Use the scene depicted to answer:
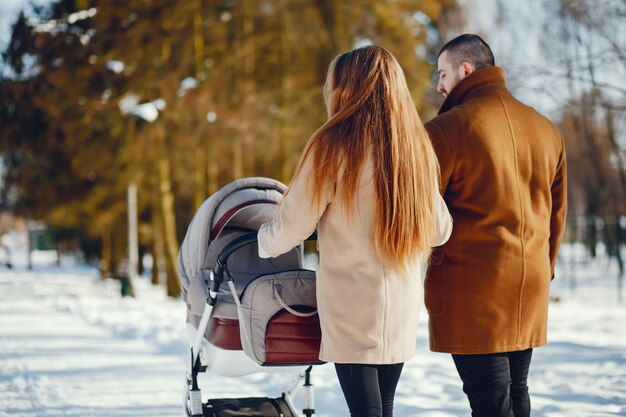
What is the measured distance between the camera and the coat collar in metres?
3.30

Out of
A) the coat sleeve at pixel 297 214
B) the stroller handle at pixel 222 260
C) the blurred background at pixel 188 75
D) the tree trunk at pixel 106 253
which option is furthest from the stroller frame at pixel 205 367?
the tree trunk at pixel 106 253

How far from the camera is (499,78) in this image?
11.0ft

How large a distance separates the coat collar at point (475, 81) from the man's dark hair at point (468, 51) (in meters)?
0.05

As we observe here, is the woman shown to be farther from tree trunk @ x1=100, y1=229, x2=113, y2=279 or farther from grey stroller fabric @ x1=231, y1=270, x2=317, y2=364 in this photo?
tree trunk @ x1=100, y1=229, x2=113, y2=279

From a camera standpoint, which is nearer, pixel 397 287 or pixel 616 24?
pixel 397 287

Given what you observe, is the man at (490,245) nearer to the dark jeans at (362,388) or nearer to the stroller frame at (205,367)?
the dark jeans at (362,388)

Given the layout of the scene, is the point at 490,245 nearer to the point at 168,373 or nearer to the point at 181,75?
the point at 168,373

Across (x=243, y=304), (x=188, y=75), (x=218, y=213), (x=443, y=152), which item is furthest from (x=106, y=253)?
(x=443, y=152)

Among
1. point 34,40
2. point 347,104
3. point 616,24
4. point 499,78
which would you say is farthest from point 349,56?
point 34,40

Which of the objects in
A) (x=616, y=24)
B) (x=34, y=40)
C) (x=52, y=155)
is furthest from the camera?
(x=52, y=155)

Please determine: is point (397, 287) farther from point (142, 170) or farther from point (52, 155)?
point (52, 155)

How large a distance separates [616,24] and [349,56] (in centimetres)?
1060

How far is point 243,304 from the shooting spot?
11.2ft

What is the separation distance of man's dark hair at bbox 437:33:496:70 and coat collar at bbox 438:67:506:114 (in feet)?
0.17
